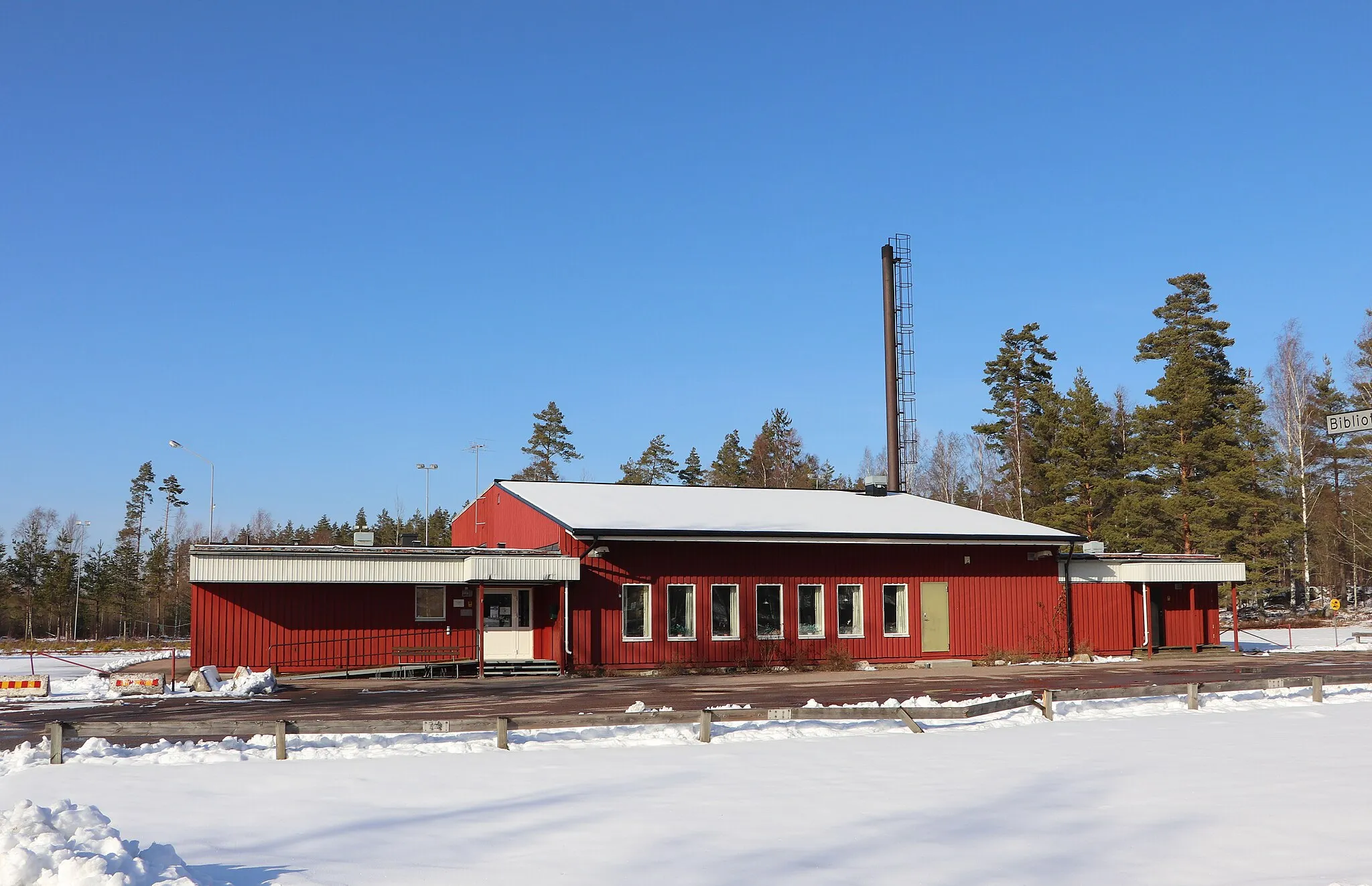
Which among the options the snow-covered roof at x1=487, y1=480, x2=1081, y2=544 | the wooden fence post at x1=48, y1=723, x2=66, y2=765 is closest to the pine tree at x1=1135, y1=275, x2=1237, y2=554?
the snow-covered roof at x1=487, y1=480, x2=1081, y2=544

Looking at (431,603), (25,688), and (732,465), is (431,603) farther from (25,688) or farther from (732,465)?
(732,465)

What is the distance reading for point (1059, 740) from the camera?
15336 mm

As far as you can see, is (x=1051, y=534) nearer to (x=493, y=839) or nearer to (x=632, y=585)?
(x=632, y=585)

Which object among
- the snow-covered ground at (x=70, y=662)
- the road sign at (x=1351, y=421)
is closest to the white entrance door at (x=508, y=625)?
the snow-covered ground at (x=70, y=662)

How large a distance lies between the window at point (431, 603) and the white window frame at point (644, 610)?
15.6ft

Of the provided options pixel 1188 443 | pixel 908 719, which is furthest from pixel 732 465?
pixel 908 719

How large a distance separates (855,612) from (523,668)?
30.9 feet

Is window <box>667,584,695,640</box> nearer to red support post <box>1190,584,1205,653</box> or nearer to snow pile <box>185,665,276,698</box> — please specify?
snow pile <box>185,665,276,698</box>

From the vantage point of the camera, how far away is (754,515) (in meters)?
33.2

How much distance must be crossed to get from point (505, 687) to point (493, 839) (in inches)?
606

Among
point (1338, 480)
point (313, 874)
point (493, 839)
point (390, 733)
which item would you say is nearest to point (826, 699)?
point (390, 733)

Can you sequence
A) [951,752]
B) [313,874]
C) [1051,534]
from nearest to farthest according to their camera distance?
[313,874]
[951,752]
[1051,534]

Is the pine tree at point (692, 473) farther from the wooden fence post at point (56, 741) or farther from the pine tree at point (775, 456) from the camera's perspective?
the wooden fence post at point (56, 741)

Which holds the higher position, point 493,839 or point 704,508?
point 704,508
